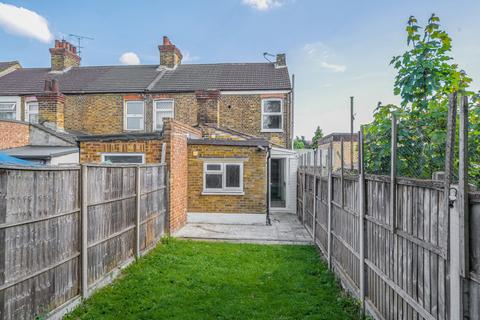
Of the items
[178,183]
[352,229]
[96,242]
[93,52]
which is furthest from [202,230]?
[93,52]

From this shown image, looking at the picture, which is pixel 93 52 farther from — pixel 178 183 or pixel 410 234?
pixel 410 234

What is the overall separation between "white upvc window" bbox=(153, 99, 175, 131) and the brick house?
0.05 meters

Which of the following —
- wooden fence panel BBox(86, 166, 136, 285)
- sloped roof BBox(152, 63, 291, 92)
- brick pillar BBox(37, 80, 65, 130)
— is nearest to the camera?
wooden fence panel BBox(86, 166, 136, 285)

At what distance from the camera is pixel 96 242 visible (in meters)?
5.36

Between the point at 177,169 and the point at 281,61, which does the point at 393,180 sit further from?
the point at 281,61

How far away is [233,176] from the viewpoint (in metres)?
12.3

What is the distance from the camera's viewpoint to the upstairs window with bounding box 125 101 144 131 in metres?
17.8

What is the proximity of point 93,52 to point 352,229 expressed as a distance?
22907 millimetres

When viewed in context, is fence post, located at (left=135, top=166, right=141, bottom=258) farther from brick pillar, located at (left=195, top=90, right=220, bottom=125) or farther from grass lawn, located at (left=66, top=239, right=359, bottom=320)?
brick pillar, located at (left=195, top=90, right=220, bottom=125)

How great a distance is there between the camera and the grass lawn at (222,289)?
4648mm

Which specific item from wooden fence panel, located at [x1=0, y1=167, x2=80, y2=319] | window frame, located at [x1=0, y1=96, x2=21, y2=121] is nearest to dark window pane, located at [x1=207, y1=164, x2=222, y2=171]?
wooden fence panel, located at [x1=0, y1=167, x2=80, y2=319]

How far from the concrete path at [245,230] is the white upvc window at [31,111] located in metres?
11.8

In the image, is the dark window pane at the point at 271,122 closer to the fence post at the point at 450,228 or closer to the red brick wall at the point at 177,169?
the red brick wall at the point at 177,169

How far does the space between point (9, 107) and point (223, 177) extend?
46.3 ft
